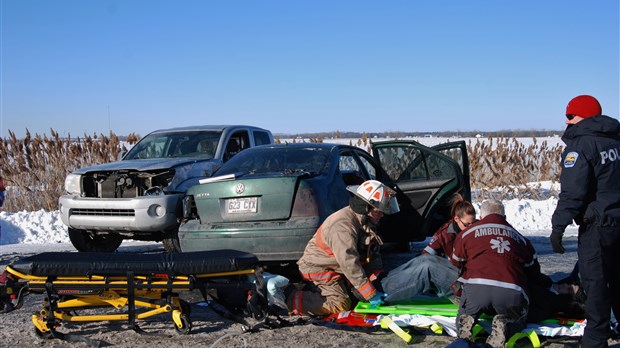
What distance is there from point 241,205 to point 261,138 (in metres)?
4.67

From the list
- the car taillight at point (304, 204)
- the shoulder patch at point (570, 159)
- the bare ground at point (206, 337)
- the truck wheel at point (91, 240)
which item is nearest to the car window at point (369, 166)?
the car taillight at point (304, 204)

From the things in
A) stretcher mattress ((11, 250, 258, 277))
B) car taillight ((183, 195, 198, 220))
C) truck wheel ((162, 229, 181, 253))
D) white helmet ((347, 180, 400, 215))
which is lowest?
truck wheel ((162, 229, 181, 253))

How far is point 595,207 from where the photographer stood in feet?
13.7

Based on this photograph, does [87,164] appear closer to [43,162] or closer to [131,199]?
[43,162]

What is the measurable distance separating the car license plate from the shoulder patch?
2870mm

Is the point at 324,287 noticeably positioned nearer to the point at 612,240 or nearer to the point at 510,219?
the point at 612,240

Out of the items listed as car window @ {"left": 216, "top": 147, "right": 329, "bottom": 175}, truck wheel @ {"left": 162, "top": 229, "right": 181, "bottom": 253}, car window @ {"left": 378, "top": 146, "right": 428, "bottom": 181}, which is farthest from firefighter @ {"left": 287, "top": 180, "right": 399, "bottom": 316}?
truck wheel @ {"left": 162, "top": 229, "right": 181, "bottom": 253}

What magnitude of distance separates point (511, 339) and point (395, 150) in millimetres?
4269

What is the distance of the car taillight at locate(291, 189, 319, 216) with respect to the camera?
5883mm

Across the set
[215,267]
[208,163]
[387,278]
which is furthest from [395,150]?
[215,267]

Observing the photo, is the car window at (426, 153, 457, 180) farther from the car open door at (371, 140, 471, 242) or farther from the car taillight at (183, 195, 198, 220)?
the car taillight at (183, 195, 198, 220)

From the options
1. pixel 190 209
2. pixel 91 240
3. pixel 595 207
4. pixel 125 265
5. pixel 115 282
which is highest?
pixel 595 207

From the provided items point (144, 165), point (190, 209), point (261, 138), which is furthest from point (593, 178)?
point (261, 138)

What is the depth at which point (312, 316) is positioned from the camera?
5.24 meters
